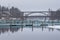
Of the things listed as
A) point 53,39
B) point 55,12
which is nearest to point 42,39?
point 53,39

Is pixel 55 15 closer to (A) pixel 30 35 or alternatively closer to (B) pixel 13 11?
(B) pixel 13 11

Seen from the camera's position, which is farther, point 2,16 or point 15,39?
point 2,16

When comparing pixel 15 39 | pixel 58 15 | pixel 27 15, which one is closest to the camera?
pixel 15 39

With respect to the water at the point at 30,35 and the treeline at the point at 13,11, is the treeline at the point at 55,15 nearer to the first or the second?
the treeline at the point at 13,11

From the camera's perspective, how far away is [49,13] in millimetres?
56281

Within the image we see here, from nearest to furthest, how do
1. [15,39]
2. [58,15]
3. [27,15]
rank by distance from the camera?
[15,39] → [27,15] → [58,15]

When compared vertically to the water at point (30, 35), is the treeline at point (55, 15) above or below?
above

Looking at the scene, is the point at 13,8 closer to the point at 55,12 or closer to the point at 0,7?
the point at 0,7

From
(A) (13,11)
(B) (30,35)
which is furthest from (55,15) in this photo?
(B) (30,35)

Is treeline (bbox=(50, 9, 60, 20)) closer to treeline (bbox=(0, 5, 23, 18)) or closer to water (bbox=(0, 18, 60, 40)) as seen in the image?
treeline (bbox=(0, 5, 23, 18))

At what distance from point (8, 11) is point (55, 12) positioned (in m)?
13.9

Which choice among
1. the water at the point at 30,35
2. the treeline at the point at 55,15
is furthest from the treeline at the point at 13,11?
the water at the point at 30,35

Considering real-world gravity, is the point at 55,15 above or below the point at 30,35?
above

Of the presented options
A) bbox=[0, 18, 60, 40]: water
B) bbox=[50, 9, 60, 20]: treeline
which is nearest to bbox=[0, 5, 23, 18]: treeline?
bbox=[50, 9, 60, 20]: treeline
